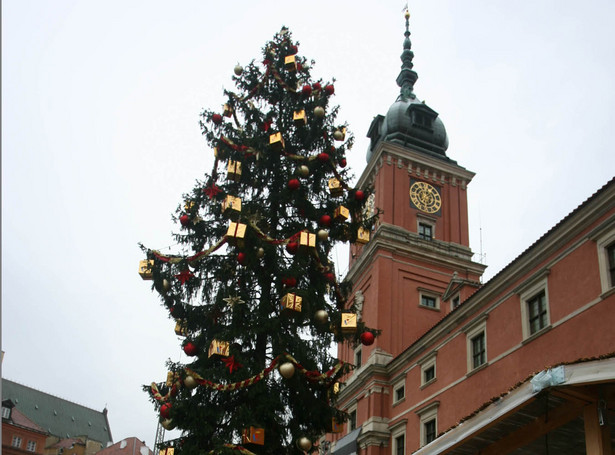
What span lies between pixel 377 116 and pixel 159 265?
32.5m

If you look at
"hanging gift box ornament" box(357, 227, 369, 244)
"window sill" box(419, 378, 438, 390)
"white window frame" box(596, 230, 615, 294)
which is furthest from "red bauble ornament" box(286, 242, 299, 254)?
"window sill" box(419, 378, 438, 390)

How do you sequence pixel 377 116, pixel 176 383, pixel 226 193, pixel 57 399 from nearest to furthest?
1. pixel 176 383
2. pixel 226 193
3. pixel 377 116
4. pixel 57 399

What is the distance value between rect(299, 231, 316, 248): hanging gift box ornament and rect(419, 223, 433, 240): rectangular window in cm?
2497

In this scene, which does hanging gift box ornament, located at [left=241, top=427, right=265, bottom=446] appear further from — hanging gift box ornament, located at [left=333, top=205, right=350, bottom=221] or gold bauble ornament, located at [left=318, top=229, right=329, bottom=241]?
hanging gift box ornament, located at [left=333, top=205, right=350, bottom=221]

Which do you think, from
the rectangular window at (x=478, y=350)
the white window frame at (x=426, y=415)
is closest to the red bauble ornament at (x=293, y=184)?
the rectangular window at (x=478, y=350)

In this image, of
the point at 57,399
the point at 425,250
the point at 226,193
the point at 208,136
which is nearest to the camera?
the point at 226,193

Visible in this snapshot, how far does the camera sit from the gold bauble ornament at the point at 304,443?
492 inches

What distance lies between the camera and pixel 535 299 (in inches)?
797

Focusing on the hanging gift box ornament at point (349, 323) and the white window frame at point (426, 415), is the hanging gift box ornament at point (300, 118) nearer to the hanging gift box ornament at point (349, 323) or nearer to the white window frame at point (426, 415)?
the hanging gift box ornament at point (349, 323)

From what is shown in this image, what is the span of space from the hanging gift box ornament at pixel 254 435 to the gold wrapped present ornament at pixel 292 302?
7.98 ft

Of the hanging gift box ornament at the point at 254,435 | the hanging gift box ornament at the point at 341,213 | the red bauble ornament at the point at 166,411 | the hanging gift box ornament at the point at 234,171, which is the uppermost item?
the hanging gift box ornament at the point at 234,171

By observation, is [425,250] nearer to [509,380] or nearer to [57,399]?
[509,380]

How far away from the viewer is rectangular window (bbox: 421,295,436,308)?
35344mm

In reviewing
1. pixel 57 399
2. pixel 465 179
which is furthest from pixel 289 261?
pixel 57 399
